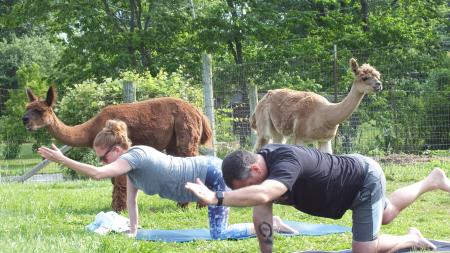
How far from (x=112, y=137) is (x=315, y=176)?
278 cm

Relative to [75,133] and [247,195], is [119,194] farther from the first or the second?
[247,195]

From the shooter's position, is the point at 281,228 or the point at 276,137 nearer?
the point at 281,228

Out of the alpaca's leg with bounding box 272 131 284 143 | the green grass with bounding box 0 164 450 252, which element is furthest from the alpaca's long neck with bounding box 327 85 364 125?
the alpaca's leg with bounding box 272 131 284 143

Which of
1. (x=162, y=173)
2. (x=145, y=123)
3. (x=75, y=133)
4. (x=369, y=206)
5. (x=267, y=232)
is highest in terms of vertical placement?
(x=145, y=123)

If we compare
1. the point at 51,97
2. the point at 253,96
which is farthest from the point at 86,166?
the point at 253,96

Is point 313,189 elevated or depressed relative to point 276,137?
elevated

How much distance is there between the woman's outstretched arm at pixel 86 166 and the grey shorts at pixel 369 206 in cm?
235

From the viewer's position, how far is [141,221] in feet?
28.1

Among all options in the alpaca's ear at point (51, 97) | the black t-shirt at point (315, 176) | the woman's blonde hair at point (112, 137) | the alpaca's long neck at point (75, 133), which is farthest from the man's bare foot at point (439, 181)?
the alpaca's ear at point (51, 97)

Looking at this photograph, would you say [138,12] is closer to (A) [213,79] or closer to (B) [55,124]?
(A) [213,79]

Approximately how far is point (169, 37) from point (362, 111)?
968 centimetres

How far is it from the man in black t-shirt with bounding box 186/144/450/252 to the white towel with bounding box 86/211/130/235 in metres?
2.27

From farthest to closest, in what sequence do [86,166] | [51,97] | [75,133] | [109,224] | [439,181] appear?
1. [51,97]
2. [75,133]
3. [109,224]
4. [86,166]
5. [439,181]

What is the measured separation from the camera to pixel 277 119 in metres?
12.0
